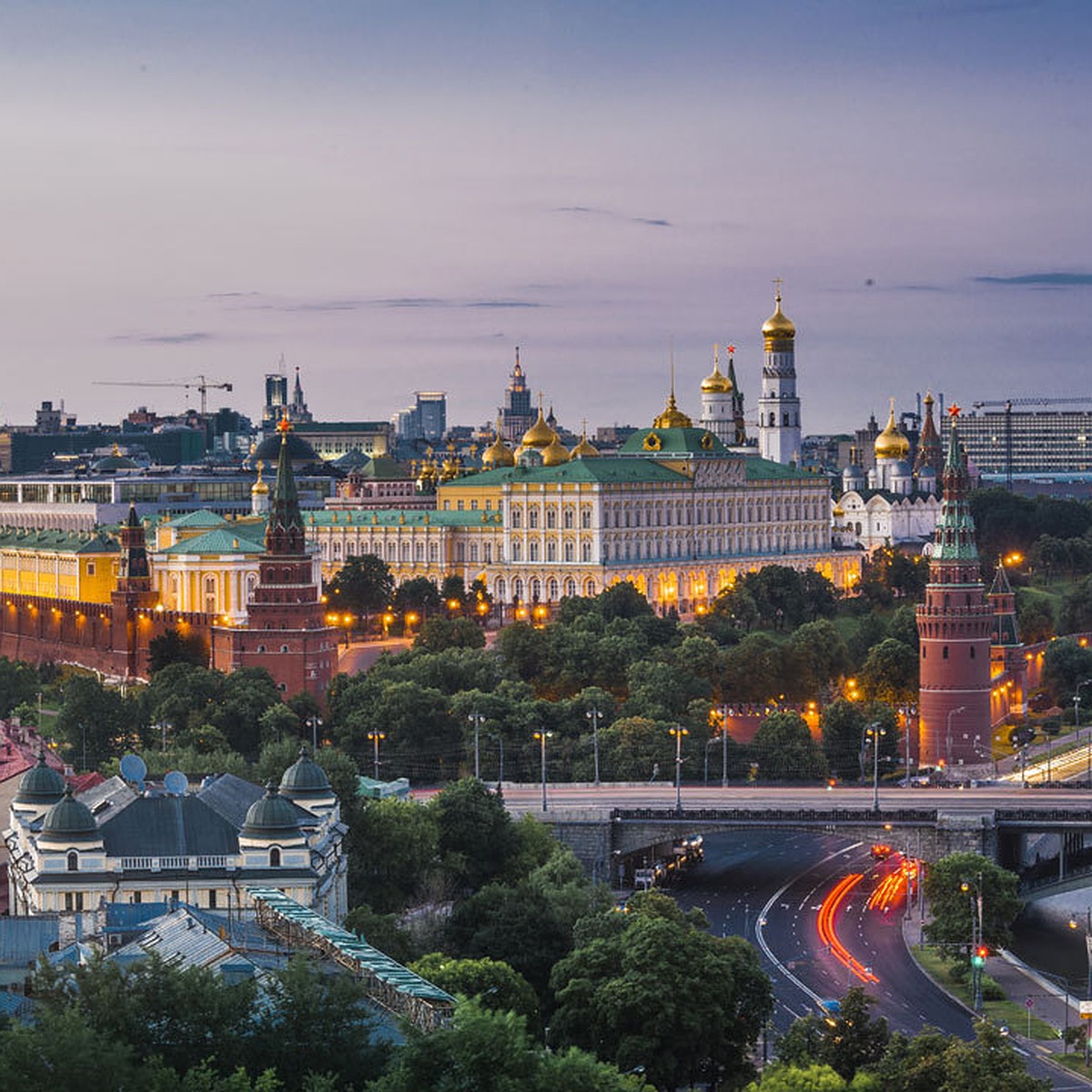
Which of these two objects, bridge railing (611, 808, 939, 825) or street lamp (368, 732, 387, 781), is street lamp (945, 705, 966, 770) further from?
street lamp (368, 732, 387, 781)

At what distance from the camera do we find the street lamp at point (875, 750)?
115062 mm

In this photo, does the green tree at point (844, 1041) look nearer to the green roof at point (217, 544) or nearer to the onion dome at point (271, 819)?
the onion dome at point (271, 819)

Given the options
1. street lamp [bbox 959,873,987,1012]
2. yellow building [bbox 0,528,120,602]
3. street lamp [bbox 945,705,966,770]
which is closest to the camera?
street lamp [bbox 959,873,987,1012]

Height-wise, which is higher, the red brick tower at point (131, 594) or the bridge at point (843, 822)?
the red brick tower at point (131, 594)

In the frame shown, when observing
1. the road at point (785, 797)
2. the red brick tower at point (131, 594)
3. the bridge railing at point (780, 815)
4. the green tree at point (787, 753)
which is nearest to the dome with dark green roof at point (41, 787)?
the road at point (785, 797)

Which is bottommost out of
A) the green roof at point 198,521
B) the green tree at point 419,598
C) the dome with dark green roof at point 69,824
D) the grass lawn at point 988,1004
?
the grass lawn at point 988,1004

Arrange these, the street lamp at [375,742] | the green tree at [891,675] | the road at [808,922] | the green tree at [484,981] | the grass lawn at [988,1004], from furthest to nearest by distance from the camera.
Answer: the green tree at [891,675] < the street lamp at [375,742] < the road at [808,922] < the grass lawn at [988,1004] < the green tree at [484,981]

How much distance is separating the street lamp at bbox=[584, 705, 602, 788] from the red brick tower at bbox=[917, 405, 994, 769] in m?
15.4

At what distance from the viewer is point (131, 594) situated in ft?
545

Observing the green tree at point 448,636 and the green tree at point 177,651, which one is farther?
the green tree at point 448,636

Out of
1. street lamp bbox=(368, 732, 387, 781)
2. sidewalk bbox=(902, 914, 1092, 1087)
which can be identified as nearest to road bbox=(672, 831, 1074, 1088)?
sidewalk bbox=(902, 914, 1092, 1087)

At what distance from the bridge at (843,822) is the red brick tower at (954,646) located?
1751cm

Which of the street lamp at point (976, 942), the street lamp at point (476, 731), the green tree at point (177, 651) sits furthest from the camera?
the green tree at point (177, 651)

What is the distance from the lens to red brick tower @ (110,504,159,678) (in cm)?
16475
